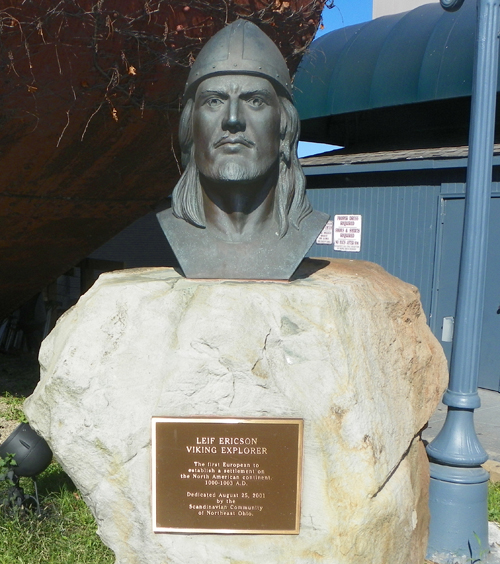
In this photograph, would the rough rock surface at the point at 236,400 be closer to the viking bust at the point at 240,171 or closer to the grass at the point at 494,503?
the viking bust at the point at 240,171

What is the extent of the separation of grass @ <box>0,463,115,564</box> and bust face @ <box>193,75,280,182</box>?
2.03m

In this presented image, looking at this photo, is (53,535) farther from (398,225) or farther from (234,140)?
(398,225)

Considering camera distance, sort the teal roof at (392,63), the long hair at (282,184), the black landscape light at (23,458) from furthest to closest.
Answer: the teal roof at (392,63) → the black landscape light at (23,458) → the long hair at (282,184)

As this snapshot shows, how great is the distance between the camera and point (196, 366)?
7.54 ft

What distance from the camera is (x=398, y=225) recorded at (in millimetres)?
6699

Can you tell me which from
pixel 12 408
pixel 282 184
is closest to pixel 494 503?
pixel 282 184

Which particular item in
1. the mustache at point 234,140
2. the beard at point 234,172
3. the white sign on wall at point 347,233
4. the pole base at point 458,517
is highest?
the mustache at point 234,140

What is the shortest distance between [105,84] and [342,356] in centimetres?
271

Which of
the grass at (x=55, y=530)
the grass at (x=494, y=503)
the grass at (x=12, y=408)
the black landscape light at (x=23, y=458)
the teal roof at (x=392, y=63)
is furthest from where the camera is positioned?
the teal roof at (x=392, y=63)

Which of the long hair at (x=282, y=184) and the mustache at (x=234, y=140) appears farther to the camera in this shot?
the long hair at (x=282, y=184)

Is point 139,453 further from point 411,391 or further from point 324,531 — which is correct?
point 411,391

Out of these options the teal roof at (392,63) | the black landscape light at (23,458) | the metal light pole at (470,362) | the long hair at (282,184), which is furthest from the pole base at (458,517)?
the teal roof at (392,63)

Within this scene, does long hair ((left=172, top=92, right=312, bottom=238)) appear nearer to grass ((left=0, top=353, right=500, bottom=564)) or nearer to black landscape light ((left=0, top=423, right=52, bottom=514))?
black landscape light ((left=0, top=423, right=52, bottom=514))

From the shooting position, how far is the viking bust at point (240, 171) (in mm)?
2592
